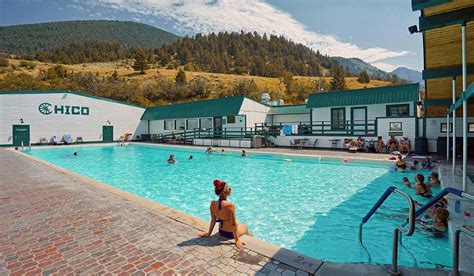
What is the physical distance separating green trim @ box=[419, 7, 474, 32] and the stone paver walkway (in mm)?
6440

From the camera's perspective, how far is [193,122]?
27562 mm

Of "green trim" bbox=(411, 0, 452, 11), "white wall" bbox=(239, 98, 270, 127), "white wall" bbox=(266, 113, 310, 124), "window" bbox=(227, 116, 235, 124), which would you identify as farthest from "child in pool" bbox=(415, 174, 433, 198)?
"window" bbox=(227, 116, 235, 124)

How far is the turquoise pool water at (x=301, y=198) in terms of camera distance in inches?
174

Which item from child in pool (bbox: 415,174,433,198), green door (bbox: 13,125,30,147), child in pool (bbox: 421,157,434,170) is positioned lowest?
child in pool (bbox: 415,174,433,198)

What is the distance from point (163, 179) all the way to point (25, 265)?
757 centimetres

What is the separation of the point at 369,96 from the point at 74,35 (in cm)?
13243

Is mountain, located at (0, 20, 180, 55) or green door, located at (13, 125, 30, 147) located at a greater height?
mountain, located at (0, 20, 180, 55)

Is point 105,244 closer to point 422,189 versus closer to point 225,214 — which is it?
point 225,214

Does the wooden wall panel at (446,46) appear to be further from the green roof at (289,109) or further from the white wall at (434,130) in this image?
the green roof at (289,109)

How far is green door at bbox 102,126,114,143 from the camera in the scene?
94.6 feet

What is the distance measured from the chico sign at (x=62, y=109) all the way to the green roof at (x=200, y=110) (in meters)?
6.88

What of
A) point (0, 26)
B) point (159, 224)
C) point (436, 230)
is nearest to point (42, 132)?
point (159, 224)

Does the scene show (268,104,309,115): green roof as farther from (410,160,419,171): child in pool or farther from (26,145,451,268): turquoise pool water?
(410,160,419,171): child in pool

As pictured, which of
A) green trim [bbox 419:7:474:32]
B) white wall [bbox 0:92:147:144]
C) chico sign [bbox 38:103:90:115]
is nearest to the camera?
green trim [bbox 419:7:474:32]
